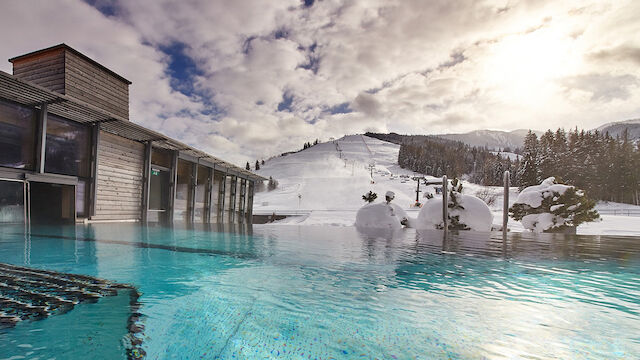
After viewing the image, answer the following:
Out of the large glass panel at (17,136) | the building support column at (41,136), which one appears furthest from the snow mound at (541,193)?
the large glass panel at (17,136)

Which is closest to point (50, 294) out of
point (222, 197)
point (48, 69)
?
point (48, 69)

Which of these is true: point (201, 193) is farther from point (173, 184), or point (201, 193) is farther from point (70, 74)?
point (70, 74)

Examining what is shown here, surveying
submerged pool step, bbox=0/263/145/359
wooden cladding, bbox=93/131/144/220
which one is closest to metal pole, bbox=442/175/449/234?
submerged pool step, bbox=0/263/145/359

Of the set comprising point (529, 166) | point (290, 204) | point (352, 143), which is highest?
point (352, 143)

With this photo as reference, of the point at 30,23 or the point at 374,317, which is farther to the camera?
the point at 30,23

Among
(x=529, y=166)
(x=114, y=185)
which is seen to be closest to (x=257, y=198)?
(x=114, y=185)

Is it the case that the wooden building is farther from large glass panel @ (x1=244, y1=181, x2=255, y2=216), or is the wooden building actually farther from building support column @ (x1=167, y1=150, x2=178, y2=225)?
large glass panel @ (x1=244, y1=181, x2=255, y2=216)

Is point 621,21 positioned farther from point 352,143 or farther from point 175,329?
point 352,143

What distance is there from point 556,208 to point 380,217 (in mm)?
8137

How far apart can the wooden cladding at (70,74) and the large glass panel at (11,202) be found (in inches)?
190

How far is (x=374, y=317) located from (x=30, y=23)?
640 inches

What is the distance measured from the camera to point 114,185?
11836mm

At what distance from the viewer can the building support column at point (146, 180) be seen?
42.9ft

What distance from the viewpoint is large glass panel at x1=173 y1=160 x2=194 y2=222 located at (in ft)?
48.5
